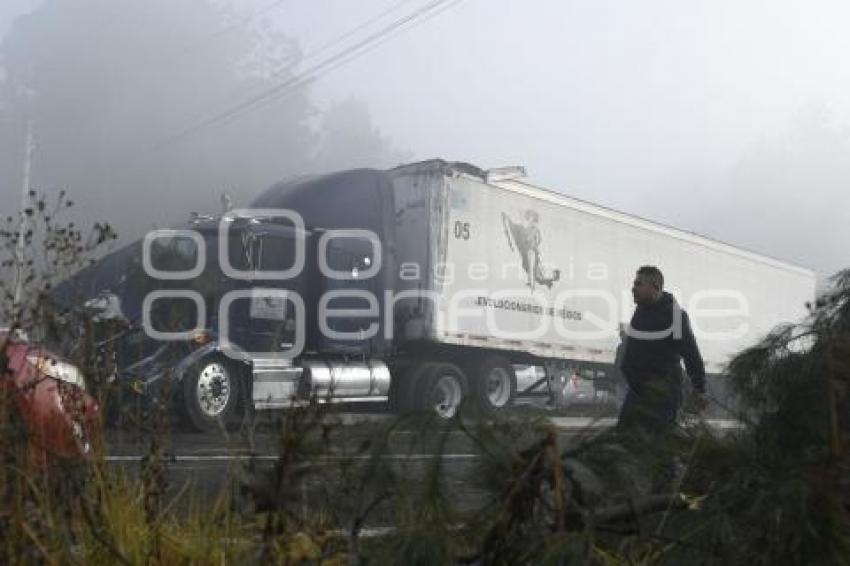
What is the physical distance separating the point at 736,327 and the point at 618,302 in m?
4.55

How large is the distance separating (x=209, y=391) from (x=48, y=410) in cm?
899

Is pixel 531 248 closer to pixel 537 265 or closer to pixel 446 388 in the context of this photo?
pixel 537 265

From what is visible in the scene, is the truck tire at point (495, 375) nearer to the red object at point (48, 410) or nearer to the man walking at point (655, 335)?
the man walking at point (655, 335)

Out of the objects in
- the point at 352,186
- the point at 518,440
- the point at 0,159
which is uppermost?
the point at 0,159

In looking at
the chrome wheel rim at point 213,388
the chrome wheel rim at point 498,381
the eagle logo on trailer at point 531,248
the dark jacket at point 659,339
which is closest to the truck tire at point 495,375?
the chrome wheel rim at point 498,381

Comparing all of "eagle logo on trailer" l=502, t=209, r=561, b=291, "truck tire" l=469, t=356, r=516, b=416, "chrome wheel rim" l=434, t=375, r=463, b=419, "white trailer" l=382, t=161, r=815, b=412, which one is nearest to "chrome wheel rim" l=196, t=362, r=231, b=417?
"chrome wheel rim" l=434, t=375, r=463, b=419

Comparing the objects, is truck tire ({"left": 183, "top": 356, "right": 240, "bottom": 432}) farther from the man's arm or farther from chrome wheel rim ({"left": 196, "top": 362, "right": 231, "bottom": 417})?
the man's arm

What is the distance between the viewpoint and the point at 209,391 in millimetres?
11969

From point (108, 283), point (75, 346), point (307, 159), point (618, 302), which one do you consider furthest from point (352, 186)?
point (307, 159)

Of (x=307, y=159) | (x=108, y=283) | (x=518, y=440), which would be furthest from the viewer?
(x=307, y=159)

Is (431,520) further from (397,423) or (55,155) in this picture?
(55,155)

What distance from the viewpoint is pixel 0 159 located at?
41125 millimetres

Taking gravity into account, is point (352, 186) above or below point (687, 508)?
above

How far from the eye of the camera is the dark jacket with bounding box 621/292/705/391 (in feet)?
21.3
